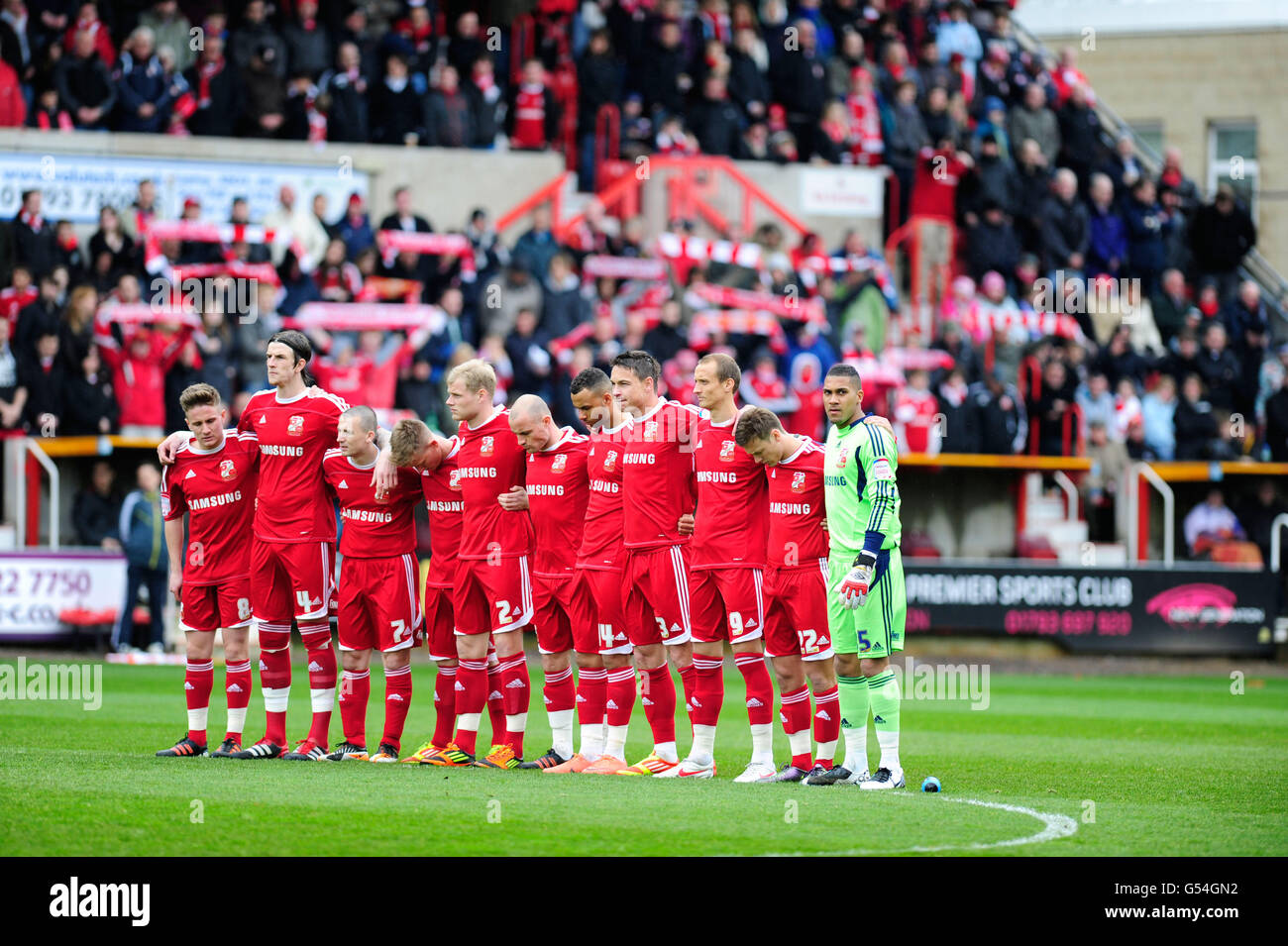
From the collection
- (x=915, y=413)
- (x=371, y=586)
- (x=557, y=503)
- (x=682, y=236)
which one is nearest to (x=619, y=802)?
(x=557, y=503)

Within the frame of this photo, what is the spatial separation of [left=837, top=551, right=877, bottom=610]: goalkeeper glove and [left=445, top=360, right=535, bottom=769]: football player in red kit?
2.08 meters

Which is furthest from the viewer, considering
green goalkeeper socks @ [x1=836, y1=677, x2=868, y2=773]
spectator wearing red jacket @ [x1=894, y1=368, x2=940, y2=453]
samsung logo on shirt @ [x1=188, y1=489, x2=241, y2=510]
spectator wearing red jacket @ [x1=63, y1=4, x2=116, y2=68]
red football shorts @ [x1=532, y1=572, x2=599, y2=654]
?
spectator wearing red jacket @ [x1=63, y1=4, x2=116, y2=68]

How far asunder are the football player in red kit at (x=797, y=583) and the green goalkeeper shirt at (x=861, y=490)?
21cm

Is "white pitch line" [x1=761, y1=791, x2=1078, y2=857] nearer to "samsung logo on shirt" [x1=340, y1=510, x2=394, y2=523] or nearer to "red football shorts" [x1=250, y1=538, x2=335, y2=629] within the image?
"samsung logo on shirt" [x1=340, y1=510, x2=394, y2=523]

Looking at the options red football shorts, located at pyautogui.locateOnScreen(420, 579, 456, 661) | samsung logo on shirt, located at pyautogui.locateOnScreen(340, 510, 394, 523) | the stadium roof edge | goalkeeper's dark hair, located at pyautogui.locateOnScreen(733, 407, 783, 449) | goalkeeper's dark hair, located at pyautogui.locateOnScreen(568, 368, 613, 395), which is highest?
the stadium roof edge

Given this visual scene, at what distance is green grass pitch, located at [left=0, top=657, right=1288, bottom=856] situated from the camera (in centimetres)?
766

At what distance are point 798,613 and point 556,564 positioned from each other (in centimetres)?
155

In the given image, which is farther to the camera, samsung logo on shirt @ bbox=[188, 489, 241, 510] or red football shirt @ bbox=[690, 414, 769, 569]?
samsung logo on shirt @ bbox=[188, 489, 241, 510]

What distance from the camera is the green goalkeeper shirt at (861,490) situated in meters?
9.81

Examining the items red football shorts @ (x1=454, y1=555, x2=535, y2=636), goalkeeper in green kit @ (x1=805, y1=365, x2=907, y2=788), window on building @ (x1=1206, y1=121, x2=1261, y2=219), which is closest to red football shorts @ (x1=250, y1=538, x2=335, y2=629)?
red football shorts @ (x1=454, y1=555, x2=535, y2=636)

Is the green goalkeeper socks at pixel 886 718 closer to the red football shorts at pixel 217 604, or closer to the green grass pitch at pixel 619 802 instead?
the green grass pitch at pixel 619 802

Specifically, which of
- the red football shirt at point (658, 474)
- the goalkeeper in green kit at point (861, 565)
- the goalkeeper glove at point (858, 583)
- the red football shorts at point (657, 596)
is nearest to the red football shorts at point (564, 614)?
the red football shorts at point (657, 596)

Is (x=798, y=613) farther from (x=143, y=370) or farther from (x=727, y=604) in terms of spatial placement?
(x=143, y=370)
